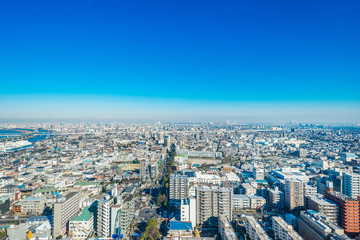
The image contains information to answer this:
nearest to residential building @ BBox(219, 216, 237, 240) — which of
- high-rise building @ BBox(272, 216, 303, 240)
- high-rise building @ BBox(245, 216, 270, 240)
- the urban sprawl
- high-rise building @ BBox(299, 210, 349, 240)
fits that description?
the urban sprawl

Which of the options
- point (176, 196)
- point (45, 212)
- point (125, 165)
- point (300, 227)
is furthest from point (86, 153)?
point (300, 227)

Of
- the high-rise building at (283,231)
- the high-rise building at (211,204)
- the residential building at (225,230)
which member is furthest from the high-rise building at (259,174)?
the residential building at (225,230)

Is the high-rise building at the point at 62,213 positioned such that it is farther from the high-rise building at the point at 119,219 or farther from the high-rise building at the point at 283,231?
the high-rise building at the point at 283,231

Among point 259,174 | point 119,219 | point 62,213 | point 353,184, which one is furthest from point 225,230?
point 259,174

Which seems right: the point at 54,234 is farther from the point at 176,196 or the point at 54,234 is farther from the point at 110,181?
the point at 110,181

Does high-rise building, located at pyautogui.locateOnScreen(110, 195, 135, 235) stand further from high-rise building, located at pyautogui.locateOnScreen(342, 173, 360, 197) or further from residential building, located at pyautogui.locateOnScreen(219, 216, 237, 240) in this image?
high-rise building, located at pyautogui.locateOnScreen(342, 173, 360, 197)

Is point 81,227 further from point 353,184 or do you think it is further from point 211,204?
point 353,184
